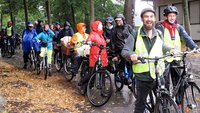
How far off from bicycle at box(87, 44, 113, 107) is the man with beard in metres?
2.35

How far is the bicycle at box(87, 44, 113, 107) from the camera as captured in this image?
713 centimetres

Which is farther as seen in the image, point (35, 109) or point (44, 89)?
point (44, 89)

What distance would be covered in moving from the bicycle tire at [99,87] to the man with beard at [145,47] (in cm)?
235

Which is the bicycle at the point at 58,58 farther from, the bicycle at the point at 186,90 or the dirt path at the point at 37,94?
the bicycle at the point at 186,90

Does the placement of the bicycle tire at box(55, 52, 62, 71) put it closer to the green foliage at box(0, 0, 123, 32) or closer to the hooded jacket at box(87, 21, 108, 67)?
the hooded jacket at box(87, 21, 108, 67)

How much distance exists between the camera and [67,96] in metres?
8.15

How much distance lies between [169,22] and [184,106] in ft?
5.03

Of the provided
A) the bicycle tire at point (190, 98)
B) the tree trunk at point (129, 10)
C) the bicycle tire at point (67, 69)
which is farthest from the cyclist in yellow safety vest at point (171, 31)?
the tree trunk at point (129, 10)

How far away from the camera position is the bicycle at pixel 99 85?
713 centimetres

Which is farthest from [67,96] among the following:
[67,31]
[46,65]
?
[67,31]

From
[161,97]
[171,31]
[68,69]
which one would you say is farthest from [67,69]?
[161,97]

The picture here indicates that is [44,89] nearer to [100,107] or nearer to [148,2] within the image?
[100,107]

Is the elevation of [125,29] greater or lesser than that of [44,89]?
greater

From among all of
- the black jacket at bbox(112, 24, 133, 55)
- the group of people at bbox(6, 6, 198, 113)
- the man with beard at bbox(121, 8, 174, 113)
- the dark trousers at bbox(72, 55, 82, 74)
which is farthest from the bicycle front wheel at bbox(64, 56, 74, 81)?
the man with beard at bbox(121, 8, 174, 113)
